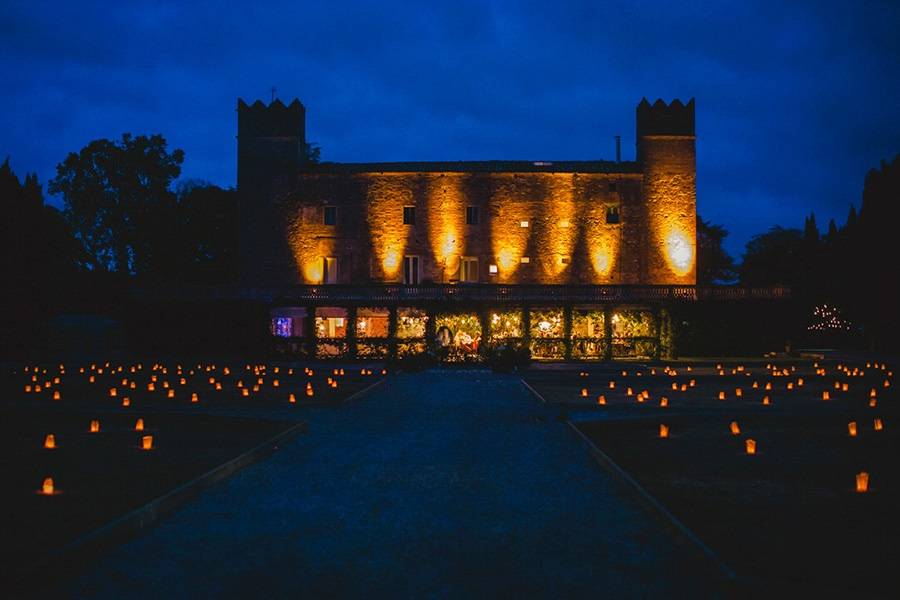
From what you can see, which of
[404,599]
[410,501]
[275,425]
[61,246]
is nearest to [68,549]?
[404,599]

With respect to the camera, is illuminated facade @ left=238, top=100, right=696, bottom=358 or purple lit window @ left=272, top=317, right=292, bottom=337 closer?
purple lit window @ left=272, top=317, right=292, bottom=337

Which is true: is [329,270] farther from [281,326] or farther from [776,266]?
[776,266]

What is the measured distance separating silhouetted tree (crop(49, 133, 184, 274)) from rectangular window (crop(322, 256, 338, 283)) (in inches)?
635

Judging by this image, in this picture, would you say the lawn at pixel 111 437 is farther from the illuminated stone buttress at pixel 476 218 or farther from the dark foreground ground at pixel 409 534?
the illuminated stone buttress at pixel 476 218

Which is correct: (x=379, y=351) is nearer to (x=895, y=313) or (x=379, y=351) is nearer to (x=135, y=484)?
(x=895, y=313)

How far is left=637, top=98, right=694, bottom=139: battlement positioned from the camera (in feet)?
174

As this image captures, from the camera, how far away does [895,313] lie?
178 ft

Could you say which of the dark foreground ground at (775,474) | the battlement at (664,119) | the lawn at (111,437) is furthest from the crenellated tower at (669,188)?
the dark foreground ground at (775,474)

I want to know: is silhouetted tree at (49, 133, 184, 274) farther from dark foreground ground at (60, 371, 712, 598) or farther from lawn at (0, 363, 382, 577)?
dark foreground ground at (60, 371, 712, 598)

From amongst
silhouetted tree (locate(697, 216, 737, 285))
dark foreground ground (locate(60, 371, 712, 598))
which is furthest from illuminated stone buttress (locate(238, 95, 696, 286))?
dark foreground ground (locate(60, 371, 712, 598))

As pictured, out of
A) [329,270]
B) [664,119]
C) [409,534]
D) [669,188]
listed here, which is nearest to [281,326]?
[329,270]

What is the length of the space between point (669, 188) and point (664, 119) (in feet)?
13.6

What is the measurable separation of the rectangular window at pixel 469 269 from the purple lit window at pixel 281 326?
1038 cm

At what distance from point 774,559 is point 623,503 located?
3.07 m
